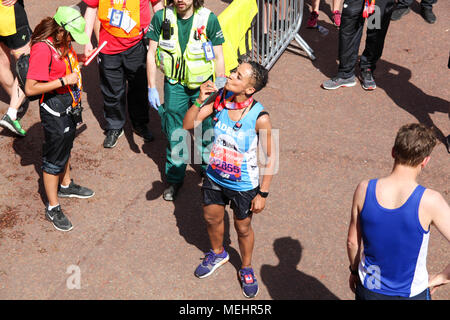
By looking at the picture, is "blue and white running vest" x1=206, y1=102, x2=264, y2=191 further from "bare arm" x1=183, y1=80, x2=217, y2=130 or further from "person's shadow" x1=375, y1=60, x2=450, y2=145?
"person's shadow" x1=375, y1=60, x2=450, y2=145

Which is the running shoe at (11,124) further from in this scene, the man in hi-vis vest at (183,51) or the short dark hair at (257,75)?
the short dark hair at (257,75)

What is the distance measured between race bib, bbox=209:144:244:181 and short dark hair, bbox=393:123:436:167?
131 centimetres

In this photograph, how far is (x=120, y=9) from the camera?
561cm

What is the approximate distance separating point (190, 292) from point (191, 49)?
207cm

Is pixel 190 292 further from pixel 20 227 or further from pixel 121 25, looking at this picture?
pixel 121 25

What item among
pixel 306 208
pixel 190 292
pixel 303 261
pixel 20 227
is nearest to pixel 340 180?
pixel 306 208

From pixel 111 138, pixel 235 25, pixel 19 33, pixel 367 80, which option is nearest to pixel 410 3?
pixel 367 80

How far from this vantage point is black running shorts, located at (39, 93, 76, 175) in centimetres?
484

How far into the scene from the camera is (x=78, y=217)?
545 centimetres

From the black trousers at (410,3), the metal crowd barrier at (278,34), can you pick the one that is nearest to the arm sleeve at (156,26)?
the metal crowd barrier at (278,34)

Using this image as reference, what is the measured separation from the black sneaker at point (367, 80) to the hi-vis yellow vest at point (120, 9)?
3076 millimetres

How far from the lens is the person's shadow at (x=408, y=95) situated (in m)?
6.83

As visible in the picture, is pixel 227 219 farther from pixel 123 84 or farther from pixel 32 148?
pixel 32 148

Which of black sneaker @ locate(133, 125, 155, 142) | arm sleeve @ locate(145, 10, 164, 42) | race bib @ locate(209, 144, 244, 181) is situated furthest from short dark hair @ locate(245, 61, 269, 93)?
black sneaker @ locate(133, 125, 155, 142)
